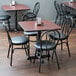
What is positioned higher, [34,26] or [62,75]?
[34,26]

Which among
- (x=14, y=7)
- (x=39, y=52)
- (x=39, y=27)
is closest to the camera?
(x=39, y=27)

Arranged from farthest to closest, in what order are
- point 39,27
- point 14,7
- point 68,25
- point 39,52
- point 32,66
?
point 14,7 → point 68,25 → point 39,52 → point 32,66 → point 39,27

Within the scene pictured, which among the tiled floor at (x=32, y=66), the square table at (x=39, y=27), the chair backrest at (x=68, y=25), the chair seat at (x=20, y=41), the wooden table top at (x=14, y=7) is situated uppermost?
the square table at (x=39, y=27)

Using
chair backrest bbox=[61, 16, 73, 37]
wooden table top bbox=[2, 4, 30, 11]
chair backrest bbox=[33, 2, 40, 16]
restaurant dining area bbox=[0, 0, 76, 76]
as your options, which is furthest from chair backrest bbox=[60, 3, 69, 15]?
chair backrest bbox=[61, 16, 73, 37]

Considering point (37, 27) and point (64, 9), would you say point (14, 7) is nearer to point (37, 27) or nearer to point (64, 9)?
point (64, 9)

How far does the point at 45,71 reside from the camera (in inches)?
144

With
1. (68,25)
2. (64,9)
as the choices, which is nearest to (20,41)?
(68,25)

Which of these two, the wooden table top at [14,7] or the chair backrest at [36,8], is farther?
the chair backrest at [36,8]

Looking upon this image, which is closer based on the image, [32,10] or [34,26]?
[34,26]

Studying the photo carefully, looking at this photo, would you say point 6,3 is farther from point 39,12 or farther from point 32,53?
point 32,53

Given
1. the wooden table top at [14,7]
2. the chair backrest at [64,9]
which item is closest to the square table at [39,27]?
the wooden table top at [14,7]

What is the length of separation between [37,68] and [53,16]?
3405 millimetres

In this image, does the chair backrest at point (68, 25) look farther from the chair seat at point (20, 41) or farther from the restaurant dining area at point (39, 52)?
the chair seat at point (20, 41)

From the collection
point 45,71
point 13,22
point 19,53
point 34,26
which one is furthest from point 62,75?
point 13,22
